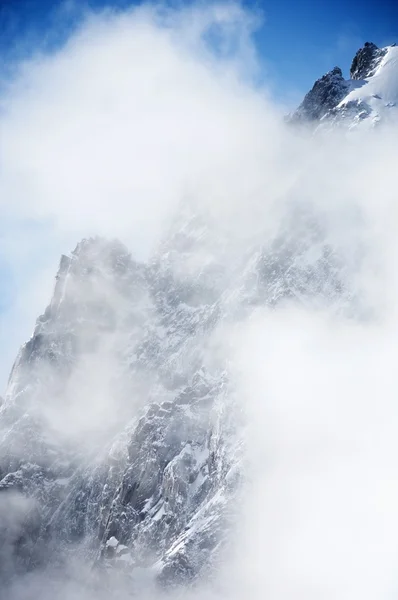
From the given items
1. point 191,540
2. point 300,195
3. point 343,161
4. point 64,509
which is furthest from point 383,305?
point 64,509

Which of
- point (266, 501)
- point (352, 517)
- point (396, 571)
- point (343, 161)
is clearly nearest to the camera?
point (396, 571)

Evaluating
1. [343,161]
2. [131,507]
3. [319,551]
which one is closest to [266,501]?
[319,551]

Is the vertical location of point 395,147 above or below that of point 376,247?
above

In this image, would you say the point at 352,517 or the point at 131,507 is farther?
the point at 131,507

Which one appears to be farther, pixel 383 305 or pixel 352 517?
pixel 383 305

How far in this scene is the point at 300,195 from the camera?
613 feet

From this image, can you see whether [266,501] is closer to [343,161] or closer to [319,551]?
[319,551]

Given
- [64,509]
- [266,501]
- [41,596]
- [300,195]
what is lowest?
[41,596]

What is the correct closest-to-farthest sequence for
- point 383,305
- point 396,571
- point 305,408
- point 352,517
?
point 396,571, point 352,517, point 305,408, point 383,305

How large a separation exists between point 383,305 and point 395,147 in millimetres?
74549

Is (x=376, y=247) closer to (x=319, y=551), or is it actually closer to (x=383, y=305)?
(x=383, y=305)

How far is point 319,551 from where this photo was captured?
347ft

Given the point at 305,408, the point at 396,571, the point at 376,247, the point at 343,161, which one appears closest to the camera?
the point at 396,571

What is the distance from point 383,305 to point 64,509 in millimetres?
137002
